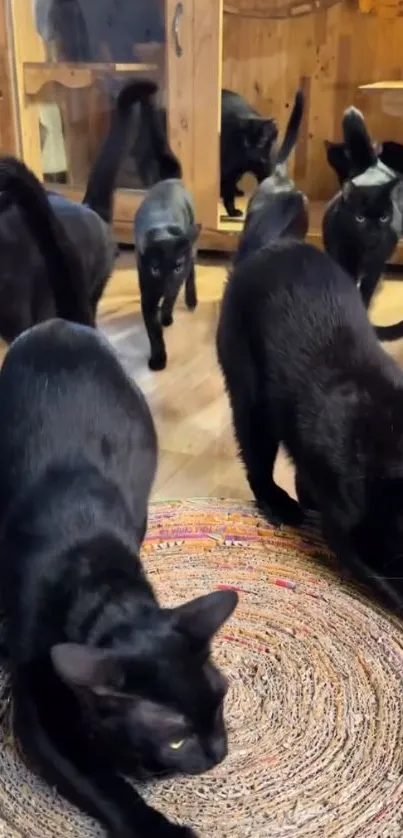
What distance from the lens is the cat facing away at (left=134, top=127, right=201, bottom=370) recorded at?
2122mm

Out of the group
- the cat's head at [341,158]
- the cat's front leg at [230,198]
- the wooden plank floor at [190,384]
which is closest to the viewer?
the wooden plank floor at [190,384]

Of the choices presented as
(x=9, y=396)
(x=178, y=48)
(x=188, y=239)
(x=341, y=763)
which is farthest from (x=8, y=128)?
(x=341, y=763)

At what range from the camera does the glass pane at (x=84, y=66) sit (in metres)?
2.93

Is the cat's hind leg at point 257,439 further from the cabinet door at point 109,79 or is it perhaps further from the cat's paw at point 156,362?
the cabinet door at point 109,79

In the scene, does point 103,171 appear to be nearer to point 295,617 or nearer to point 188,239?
point 188,239

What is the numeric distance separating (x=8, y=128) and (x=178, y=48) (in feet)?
2.31

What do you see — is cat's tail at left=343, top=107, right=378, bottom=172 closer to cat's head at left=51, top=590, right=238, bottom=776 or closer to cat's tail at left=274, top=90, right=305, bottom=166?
cat's tail at left=274, top=90, right=305, bottom=166

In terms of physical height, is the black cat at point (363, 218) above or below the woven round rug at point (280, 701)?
above

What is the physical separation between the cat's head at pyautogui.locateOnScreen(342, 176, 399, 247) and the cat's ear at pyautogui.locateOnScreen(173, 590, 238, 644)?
5.05 feet

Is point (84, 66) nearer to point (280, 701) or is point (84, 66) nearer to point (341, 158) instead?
point (341, 158)

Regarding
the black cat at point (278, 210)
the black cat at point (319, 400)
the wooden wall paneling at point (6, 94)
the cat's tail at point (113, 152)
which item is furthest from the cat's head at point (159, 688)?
the wooden wall paneling at point (6, 94)

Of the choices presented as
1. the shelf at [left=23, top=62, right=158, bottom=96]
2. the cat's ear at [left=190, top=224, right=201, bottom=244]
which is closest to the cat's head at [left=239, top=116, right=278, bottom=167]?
the shelf at [left=23, top=62, right=158, bottom=96]

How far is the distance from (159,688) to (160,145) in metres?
2.22

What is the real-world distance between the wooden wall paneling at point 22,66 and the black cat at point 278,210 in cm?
96
